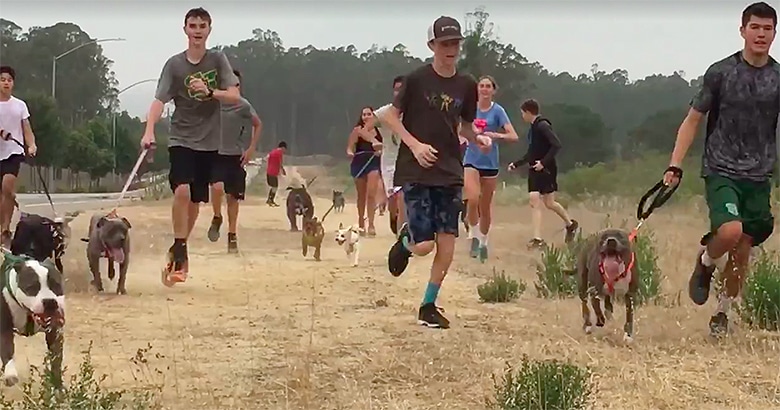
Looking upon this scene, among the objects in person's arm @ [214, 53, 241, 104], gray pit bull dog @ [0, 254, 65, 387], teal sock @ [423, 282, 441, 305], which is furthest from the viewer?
person's arm @ [214, 53, 241, 104]

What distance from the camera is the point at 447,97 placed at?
6930mm

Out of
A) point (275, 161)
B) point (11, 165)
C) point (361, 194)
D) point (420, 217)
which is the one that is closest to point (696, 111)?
point (420, 217)

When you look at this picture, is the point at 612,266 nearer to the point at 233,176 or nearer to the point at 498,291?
the point at 498,291

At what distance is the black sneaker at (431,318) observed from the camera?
6.70 m

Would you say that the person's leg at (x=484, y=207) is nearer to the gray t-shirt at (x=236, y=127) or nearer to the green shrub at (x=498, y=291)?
the gray t-shirt at (x=236, y=127)

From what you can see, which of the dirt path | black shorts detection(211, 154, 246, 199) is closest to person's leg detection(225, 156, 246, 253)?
black shorts detection(211, 154, 246, 199)

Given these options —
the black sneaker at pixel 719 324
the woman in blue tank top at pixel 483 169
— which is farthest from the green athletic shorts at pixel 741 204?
the woman in blue tank top at pixel 483 169

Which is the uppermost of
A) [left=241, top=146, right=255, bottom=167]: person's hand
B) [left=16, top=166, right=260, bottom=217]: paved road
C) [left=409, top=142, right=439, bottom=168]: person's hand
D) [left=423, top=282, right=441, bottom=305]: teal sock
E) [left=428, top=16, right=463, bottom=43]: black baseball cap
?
[left=428, top=16, right=463, bottom=43]: black baseball cap

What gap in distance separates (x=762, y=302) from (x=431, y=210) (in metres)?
2.20

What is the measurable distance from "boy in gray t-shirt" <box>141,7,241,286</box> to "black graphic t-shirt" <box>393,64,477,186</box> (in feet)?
6.43

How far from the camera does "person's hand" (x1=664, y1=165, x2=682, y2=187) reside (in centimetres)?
648

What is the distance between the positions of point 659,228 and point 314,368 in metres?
13.2

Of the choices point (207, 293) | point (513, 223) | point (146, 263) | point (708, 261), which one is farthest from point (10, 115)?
point (513, 223)

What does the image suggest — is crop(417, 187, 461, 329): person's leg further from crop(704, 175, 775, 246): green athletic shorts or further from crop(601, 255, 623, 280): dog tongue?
crop(704, 175, 775, 246): green athletic shorts
